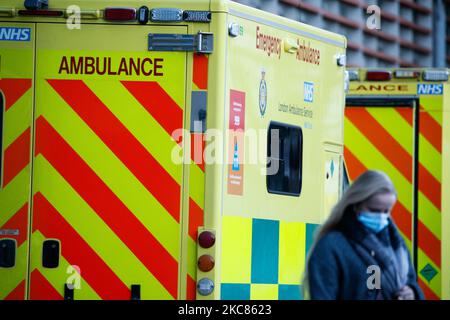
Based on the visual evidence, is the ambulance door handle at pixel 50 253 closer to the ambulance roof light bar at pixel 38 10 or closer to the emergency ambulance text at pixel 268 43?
the ambulance roof light bar at pixel 38 10

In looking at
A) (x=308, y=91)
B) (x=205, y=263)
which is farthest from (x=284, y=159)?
(x=205, y=263)

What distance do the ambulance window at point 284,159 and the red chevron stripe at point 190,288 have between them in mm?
835

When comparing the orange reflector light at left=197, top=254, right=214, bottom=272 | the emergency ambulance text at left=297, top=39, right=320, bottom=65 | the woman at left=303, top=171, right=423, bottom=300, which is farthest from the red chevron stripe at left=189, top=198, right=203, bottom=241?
the woman at left=303, top=171, right=423, bottom=300

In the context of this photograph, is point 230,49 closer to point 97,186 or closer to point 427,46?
point 97,186

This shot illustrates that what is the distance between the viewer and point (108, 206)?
8.27 meters

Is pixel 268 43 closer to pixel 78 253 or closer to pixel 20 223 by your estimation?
pixel 78 253

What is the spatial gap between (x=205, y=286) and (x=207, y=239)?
26 centimetres

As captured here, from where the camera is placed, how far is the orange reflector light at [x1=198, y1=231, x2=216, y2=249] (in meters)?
8.14

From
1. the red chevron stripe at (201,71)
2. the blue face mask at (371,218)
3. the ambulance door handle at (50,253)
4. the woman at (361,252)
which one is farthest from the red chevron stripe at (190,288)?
the blue face mask at (371,218)

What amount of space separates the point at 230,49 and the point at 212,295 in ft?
4.58

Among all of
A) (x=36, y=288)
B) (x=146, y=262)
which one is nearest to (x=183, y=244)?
(x=146, y=262)

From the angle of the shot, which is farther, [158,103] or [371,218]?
[158,103]

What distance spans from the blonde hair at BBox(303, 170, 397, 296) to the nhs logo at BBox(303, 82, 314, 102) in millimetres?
2916

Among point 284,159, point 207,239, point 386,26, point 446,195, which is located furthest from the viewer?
point 386,26
